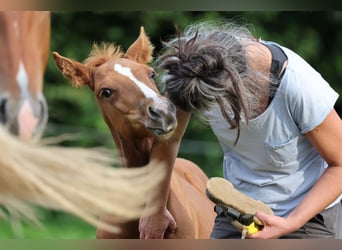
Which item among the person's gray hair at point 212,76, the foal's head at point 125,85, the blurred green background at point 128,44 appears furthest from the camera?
the blurred green background at point 128,44

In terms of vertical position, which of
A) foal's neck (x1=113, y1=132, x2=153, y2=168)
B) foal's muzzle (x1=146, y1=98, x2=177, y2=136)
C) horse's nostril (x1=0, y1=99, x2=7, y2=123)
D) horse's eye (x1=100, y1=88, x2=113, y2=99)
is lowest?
foal's neck (x1=113, y1=132, x2=153, y2=168)

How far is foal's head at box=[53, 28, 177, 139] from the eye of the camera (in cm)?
157

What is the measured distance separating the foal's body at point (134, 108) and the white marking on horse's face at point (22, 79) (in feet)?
0.26

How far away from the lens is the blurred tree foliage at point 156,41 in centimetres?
172

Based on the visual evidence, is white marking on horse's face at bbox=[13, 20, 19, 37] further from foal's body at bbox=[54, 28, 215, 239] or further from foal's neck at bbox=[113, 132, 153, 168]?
foal's neck at bbox=[113, 132, 153, 168]

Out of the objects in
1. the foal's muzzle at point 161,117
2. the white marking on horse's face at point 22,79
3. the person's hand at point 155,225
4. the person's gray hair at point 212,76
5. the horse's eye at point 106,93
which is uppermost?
the person's gray hair at point 212,76

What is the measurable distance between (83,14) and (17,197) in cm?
105

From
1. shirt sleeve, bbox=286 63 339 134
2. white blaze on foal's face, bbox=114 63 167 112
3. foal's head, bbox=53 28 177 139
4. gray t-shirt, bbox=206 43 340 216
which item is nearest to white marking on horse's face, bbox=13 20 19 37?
foal's head, bbox=53 28 177 139

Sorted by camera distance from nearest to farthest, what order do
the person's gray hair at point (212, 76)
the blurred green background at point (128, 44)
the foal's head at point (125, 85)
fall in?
the person's gray hair at point (212, 76) < the foal's head at point (125, 85) < the blurred green background at point (128, 44)

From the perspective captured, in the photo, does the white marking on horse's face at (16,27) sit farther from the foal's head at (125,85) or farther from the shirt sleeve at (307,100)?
the shirt sleeve at (307,100)

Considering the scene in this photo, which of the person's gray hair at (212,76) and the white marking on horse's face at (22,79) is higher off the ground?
the person's gray hair at (212,76)

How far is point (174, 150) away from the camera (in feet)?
5.39

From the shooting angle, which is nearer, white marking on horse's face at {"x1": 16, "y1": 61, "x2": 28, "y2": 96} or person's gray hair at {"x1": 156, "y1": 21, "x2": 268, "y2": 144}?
person's gray hair at {"x1": 156, "y1": 21, "x2": 268, "y2": 144}

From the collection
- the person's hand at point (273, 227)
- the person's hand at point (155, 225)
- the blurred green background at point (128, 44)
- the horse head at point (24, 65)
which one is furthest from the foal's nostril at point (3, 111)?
the person's hand at point (273, 227)
